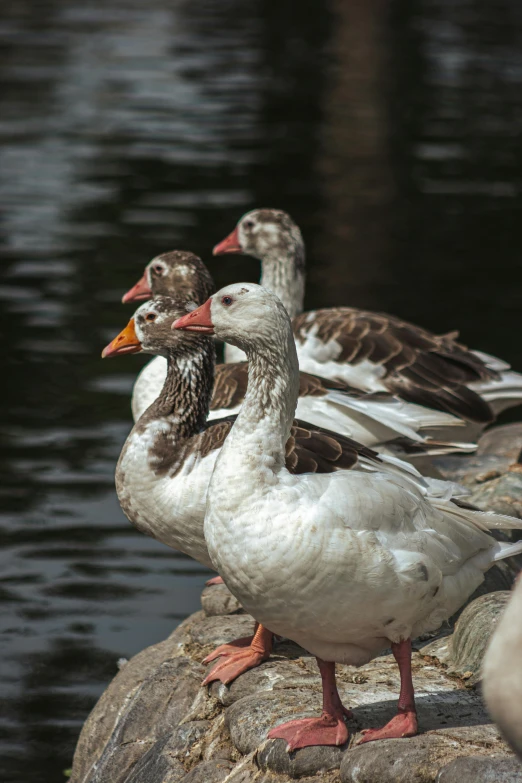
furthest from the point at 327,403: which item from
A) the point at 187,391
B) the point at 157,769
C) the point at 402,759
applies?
the point at 402,759

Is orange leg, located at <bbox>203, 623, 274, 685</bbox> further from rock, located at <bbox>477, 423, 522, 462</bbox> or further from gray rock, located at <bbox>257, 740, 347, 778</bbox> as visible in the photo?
rock, located at <bbox>477, 423, 522, 462</bbox>

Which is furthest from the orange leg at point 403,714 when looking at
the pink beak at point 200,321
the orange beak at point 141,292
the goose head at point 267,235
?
the goose head at point 267,235

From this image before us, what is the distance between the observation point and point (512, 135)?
29.0m

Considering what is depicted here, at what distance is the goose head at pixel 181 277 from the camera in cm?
859

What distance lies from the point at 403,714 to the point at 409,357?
15.1ft

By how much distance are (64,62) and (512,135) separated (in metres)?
14.5

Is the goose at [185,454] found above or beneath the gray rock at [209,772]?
above

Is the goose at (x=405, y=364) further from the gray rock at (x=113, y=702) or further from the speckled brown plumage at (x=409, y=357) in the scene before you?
the gray rock at (x=113, y=702)

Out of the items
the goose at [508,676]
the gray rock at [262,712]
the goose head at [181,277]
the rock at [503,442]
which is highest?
the goose at [508,676]

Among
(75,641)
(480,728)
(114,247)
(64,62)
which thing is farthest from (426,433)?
(64,62)

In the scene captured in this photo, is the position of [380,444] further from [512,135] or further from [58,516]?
[512,135]

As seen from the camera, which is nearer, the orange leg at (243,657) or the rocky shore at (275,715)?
the rocky shore at (275,715)

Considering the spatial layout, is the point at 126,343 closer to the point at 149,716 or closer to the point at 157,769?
the point at 149,716

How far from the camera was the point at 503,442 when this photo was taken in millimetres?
10672
